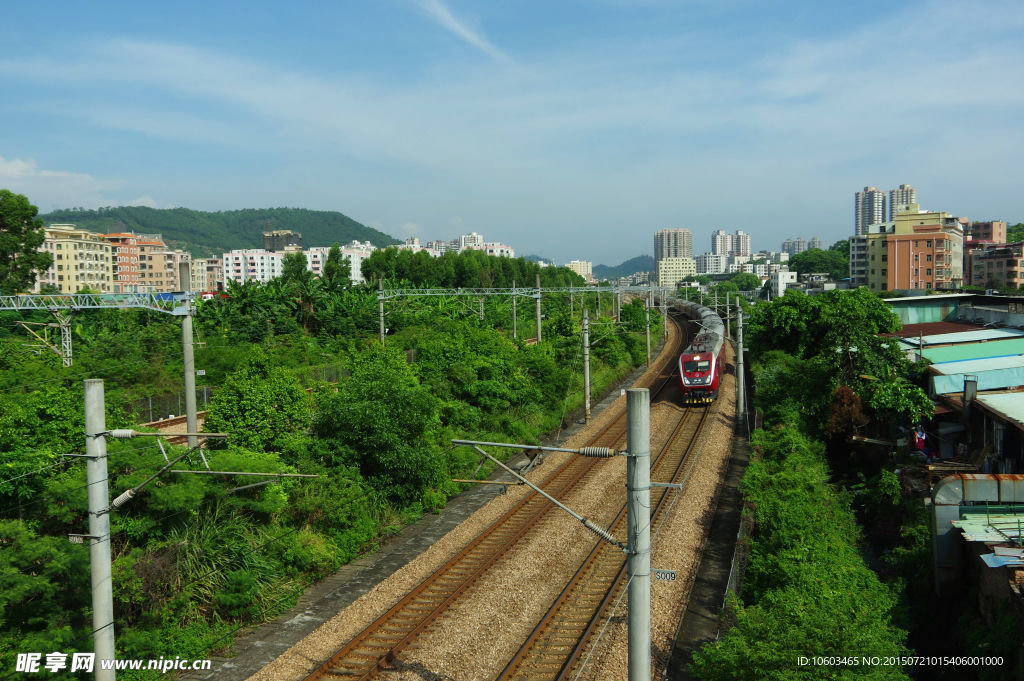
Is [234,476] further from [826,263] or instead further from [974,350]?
[826,263]

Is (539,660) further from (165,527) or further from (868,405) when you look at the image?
(868,405)

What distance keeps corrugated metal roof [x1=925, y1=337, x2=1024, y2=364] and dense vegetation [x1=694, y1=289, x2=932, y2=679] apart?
2.45 m

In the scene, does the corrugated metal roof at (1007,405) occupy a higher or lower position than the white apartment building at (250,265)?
lower

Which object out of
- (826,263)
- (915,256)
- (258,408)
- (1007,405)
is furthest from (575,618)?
(826,263)

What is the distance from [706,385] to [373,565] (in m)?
18.6

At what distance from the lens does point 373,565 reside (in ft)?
47.8

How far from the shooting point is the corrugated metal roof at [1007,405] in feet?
50.3

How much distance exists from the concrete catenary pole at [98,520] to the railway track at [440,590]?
10.1 feet

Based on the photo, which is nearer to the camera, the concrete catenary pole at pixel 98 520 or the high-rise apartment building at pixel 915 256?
the concrete catenary pole at pixel 98 520

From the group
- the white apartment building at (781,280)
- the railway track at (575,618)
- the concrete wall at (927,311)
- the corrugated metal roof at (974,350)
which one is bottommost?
the railway track at (575,618)

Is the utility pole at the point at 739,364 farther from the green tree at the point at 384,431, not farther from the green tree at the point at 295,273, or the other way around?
the green tree at the point at 295,273

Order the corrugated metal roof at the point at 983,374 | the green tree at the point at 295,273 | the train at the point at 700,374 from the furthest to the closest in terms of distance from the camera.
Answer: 1. the green tree at the point at 295,273
2. the train at the point at 700,374
3. the corrugated metal roof at the point at 983,374

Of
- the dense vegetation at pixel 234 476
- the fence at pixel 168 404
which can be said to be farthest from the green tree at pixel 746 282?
the fence at pixel 168 404

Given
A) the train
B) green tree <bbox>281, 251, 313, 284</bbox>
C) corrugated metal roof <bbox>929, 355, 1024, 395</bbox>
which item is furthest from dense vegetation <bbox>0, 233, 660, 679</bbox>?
green tree <bbox>281, 251, 313, 284</bbox>
